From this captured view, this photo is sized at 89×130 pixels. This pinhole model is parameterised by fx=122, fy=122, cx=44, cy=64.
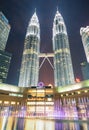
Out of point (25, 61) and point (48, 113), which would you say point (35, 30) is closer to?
point (25, 61)

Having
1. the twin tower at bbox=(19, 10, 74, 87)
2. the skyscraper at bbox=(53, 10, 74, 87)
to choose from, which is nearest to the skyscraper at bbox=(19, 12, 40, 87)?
the twin tower at bbox=(19, 10, 74, 87)

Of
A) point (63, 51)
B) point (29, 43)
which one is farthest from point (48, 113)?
point (29, 43)

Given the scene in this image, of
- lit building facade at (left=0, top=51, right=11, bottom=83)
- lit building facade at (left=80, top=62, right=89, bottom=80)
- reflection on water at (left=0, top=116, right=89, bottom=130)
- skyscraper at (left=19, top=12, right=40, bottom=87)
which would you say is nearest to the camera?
reflection on water at (left=0, top=116, right=89, bottom=130)

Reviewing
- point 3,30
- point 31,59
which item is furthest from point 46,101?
point 3,30

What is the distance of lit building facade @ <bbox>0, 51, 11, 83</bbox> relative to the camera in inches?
4575

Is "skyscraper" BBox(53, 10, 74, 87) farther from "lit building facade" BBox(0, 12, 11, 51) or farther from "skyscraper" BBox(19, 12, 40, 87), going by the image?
"lit building facade" BBox(0, 12, 11, 51)

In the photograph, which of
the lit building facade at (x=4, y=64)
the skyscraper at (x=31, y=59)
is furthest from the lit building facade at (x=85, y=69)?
the lit building facade at (x=4, y=64)

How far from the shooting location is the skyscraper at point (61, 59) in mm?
104688

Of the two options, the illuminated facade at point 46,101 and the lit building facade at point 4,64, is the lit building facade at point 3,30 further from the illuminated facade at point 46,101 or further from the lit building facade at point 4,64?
the illuminated facade at point 46,101

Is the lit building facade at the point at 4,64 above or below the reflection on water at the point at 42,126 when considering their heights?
above

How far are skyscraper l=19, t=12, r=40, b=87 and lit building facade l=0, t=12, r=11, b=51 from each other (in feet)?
86.9

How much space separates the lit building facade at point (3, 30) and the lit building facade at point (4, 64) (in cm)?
2065

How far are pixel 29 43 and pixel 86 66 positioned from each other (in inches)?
2605

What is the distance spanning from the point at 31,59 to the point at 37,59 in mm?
7006
